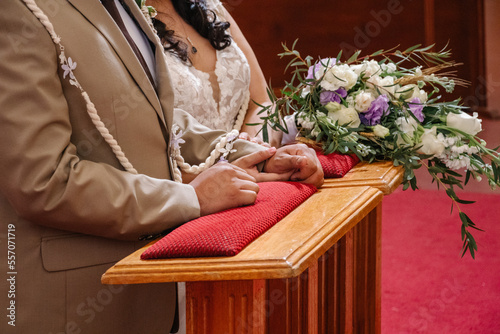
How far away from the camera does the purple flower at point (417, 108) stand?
6.60 feet

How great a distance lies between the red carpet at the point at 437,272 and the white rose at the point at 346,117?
138 cm

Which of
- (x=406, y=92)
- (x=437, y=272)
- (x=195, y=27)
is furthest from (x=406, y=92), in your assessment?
(x=437, y=272)

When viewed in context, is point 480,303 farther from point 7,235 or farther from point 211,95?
point 7,235

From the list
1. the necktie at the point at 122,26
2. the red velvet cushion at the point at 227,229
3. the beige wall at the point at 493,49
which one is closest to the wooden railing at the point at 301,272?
the red velvet cushion at the point at 227,229

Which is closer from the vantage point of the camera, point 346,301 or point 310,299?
point 310,299

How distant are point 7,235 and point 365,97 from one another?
1.14m

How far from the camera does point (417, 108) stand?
202 centimetres

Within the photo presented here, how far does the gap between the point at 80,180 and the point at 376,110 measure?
3.47ft

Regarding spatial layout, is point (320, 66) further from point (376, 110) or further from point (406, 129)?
point (406, 129)

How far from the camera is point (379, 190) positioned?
1.59 m

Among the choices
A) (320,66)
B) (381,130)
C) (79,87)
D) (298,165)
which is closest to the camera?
(79,87)

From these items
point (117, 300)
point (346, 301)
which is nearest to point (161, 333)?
point (117, 300)

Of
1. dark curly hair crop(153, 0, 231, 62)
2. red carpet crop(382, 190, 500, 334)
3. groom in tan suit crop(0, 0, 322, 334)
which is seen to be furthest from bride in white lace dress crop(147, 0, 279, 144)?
red carpet crop(382, 190, 500, 334)

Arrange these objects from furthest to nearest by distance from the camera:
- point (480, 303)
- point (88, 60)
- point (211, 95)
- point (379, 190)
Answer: point (480, 303)
point (211, 95)
point (379, 190)
point (88, 60)
